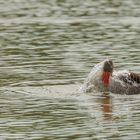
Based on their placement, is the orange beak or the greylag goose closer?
the greylag goose

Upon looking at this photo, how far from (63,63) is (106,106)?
438 centimetres

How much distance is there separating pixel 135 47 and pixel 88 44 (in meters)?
1.36

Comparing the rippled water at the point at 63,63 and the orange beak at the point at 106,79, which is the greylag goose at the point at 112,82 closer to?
the orange beak at the point at 106,79

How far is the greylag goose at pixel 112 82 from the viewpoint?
1555 centimetres

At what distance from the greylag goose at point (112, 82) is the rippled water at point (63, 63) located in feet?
0.88

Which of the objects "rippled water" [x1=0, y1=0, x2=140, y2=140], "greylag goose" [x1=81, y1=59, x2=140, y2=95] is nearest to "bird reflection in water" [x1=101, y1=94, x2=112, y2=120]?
"rippled water" [x1=0, y1=0, x2=140, y2=140]

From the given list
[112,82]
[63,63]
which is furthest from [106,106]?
[63,63]

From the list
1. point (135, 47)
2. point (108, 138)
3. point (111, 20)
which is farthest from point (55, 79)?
point (111, 20)

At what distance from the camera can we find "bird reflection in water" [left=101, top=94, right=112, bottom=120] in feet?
43.4

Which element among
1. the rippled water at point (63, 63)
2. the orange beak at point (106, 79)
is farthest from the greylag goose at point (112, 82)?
the rippled water at point (63, 63)

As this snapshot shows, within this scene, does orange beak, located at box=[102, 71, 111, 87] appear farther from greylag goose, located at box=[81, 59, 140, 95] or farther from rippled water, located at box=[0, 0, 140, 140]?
rippled water, located at box=[0, 0, 140, 140]

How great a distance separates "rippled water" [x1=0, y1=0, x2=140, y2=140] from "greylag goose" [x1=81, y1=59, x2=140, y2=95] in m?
0.27

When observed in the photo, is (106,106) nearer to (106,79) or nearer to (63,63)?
(106,79)

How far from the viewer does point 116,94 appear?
50.9 ft
